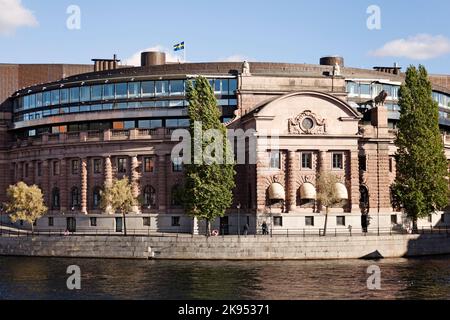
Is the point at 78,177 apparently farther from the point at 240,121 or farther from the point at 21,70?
the point at 21,70

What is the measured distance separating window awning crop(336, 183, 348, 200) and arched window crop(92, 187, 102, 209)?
33.7 m

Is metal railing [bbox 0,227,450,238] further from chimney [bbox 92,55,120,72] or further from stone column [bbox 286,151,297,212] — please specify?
chimney [bbox 92,55,120,72]

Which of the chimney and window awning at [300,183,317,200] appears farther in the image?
the chimney

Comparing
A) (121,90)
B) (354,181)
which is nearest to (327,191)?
(354,181)

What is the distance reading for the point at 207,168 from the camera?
280 feet

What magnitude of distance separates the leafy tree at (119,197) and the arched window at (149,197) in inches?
199

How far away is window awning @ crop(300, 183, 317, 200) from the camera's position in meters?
89.1

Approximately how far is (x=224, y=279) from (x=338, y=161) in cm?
Answer: 3224

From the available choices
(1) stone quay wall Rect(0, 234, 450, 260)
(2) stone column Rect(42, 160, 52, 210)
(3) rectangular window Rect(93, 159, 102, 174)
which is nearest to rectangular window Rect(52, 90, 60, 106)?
(2) stone column Rect(42, 160, 52, 210)

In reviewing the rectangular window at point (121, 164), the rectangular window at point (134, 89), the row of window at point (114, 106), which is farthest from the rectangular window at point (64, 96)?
the rectangular window at point (121, 164)

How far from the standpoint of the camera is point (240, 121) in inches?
3750

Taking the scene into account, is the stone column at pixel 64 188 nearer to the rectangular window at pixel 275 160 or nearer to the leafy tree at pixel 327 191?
the rectangular window at pixel 275 160

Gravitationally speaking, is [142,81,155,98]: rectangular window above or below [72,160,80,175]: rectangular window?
above
